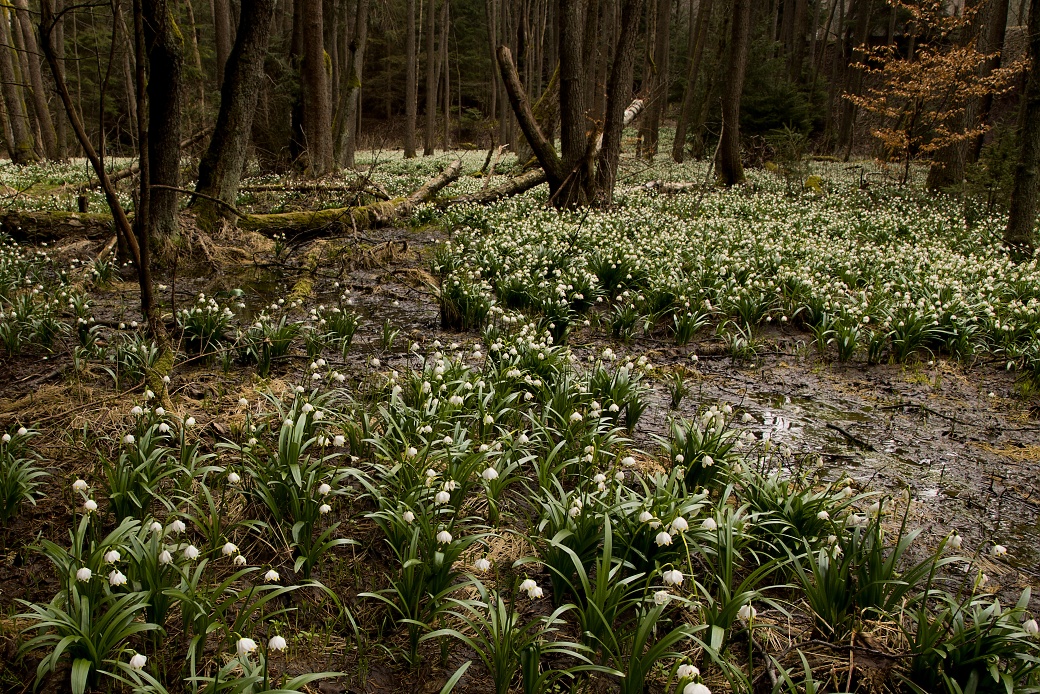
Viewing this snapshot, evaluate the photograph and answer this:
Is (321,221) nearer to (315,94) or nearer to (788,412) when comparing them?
(315,94)

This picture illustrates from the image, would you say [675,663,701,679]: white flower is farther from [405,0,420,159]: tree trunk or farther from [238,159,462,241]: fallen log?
[405,0,420,159]: tree trunk

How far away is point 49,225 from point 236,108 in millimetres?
3645

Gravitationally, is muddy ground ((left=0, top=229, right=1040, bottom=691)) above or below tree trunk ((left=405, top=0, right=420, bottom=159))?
below

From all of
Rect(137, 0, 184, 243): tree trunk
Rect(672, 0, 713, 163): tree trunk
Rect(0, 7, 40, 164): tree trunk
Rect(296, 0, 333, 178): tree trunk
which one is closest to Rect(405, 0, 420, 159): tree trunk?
Rect(672, 0, 713, 163): tree trunk

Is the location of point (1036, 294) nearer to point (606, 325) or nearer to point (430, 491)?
point (606, 325)

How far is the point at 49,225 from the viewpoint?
946 centimetres

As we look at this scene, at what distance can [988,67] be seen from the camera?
1612 centimetres

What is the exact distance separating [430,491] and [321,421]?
0.98 m

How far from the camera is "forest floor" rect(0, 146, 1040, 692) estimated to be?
8.75ft

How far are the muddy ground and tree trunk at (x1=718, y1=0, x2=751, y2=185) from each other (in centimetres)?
1127

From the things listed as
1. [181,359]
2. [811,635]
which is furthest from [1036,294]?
[181,359]

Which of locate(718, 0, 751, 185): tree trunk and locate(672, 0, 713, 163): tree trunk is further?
locate(672, 0, 713, 163): tree trunk

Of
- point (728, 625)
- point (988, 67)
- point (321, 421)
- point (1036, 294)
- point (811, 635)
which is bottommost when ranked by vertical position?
point (811, 635)

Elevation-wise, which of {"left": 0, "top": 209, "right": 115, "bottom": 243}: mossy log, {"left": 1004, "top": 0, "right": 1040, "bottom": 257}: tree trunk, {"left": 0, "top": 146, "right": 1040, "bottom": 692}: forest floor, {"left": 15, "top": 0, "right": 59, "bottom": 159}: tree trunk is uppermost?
{"left": 15, "top": 0, "right": 59, "bottom": 159}: tree trunk
